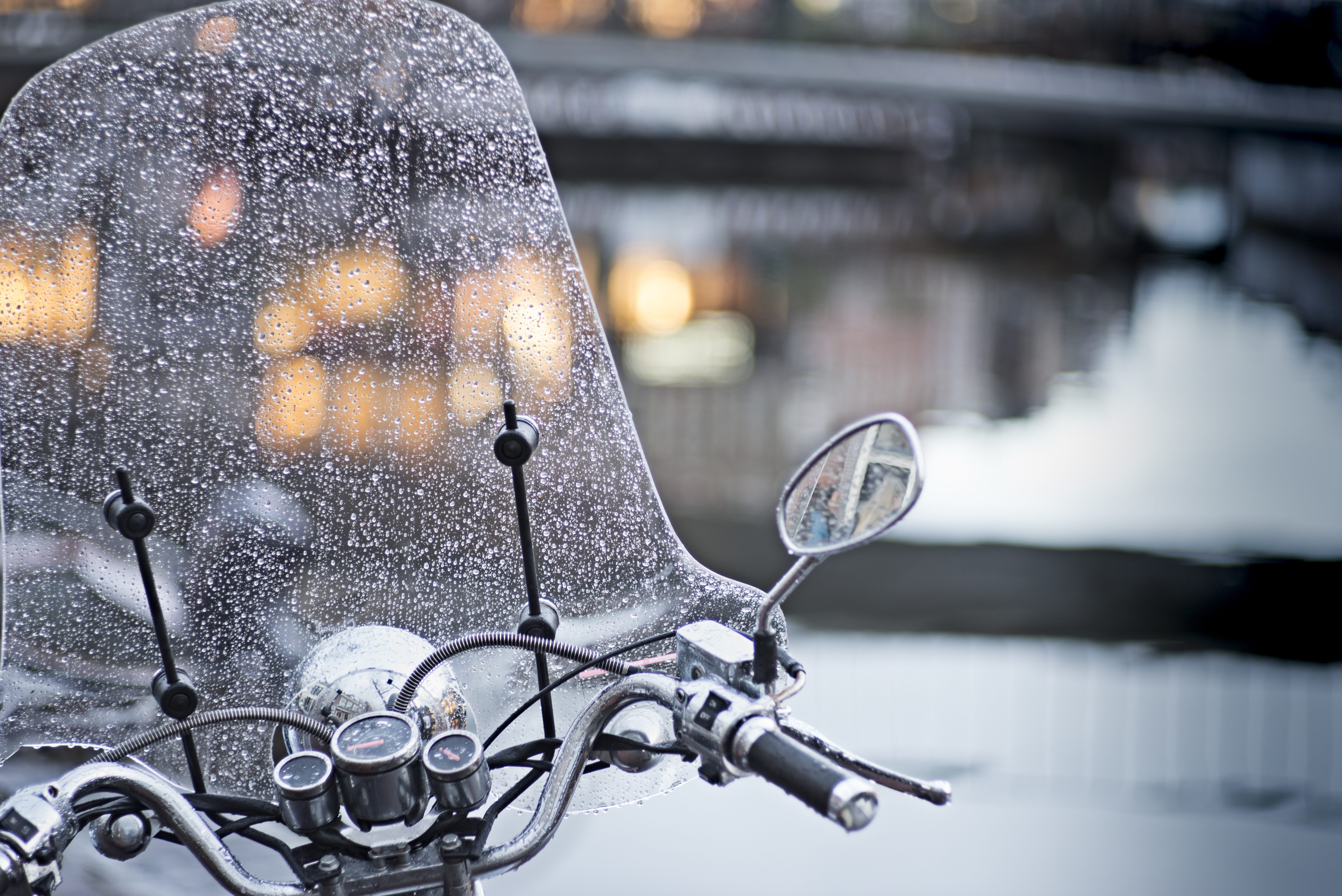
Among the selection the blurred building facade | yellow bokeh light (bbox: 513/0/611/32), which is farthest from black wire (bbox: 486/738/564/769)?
yellow bokeh light (bbox: 513/0/611/32)

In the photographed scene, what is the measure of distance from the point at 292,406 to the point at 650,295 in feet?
33.6

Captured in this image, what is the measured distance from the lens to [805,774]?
0.82 meters

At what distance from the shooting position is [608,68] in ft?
53.6

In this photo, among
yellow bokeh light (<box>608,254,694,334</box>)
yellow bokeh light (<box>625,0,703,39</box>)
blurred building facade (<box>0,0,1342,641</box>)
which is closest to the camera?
blurred building facade (<box>0,0,1342,641</box>)

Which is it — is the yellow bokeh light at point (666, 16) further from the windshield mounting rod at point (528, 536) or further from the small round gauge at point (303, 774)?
the small round gauge at point (303, 774)

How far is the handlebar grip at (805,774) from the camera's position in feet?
2.59

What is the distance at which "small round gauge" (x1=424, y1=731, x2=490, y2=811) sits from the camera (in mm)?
938

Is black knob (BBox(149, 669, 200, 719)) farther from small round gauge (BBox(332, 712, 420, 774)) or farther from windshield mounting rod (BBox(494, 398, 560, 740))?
windshield mounting rod (BBox(494, 398, 560, 740))

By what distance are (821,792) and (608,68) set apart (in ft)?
54.3

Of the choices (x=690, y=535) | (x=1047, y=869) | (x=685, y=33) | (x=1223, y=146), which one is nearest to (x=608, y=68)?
(x=685, y=33)

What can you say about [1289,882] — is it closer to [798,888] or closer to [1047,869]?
[1047,869]

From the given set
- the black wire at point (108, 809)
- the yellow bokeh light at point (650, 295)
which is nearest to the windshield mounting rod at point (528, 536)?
the black wire at point (108, 809)

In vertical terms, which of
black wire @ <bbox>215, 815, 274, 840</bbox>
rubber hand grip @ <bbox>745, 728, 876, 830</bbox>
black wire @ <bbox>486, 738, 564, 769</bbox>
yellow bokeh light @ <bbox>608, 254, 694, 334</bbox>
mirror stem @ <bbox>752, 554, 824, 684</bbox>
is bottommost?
yellow bokeh light @ <bbox>608, 254, 694, 334</bbox>

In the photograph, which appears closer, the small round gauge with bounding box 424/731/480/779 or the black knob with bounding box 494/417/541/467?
the small round gauge with bounding box 424/731/480/779
